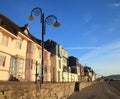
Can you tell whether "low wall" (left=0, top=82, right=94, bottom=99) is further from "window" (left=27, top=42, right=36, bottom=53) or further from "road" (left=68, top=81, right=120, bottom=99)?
"window" (left=27, top=42, right=36, bottom=53)

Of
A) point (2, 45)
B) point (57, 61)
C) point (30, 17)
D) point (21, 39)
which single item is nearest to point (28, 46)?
point (21, 39)

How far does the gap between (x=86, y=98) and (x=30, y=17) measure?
11825 mm

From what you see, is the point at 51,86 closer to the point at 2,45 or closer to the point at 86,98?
the point at 86,98

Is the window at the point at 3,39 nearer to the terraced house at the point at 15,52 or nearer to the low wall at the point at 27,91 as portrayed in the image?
the terraced house at the point at 15,52

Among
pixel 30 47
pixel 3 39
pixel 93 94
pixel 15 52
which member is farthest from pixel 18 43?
pixel 93 94

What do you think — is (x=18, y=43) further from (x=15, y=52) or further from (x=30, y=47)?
(x=30, y=47)

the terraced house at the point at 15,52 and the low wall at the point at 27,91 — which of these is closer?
the low wall at the point at 27,91

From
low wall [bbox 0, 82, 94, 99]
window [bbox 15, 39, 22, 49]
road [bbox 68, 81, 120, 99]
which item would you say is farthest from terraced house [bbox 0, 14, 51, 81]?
low wall [bbox 0, 82, 94, 99]

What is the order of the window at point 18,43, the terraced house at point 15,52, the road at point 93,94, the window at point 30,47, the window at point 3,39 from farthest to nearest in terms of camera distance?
the window at point 30,47 → the window at point 18,43 → the window at point 3,39 → the terraced house at point 15,52 → the road at point 93,94

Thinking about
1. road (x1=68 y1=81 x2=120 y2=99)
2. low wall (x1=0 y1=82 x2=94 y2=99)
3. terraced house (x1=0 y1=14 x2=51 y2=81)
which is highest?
terraced house (x1=0 y1=14 x2=51 y2=81)

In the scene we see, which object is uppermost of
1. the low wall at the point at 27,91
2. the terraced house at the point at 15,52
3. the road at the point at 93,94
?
the terraced house at the point at 15,52

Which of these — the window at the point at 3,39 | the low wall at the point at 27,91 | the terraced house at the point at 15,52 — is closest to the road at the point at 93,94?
the terraced house at the point at 15,52

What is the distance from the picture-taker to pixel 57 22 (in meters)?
12.1

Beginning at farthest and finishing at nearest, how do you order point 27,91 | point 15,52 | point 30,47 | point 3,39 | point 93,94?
point 30,47
point 15,52
point 3,39
point 93,94
point 27,91
